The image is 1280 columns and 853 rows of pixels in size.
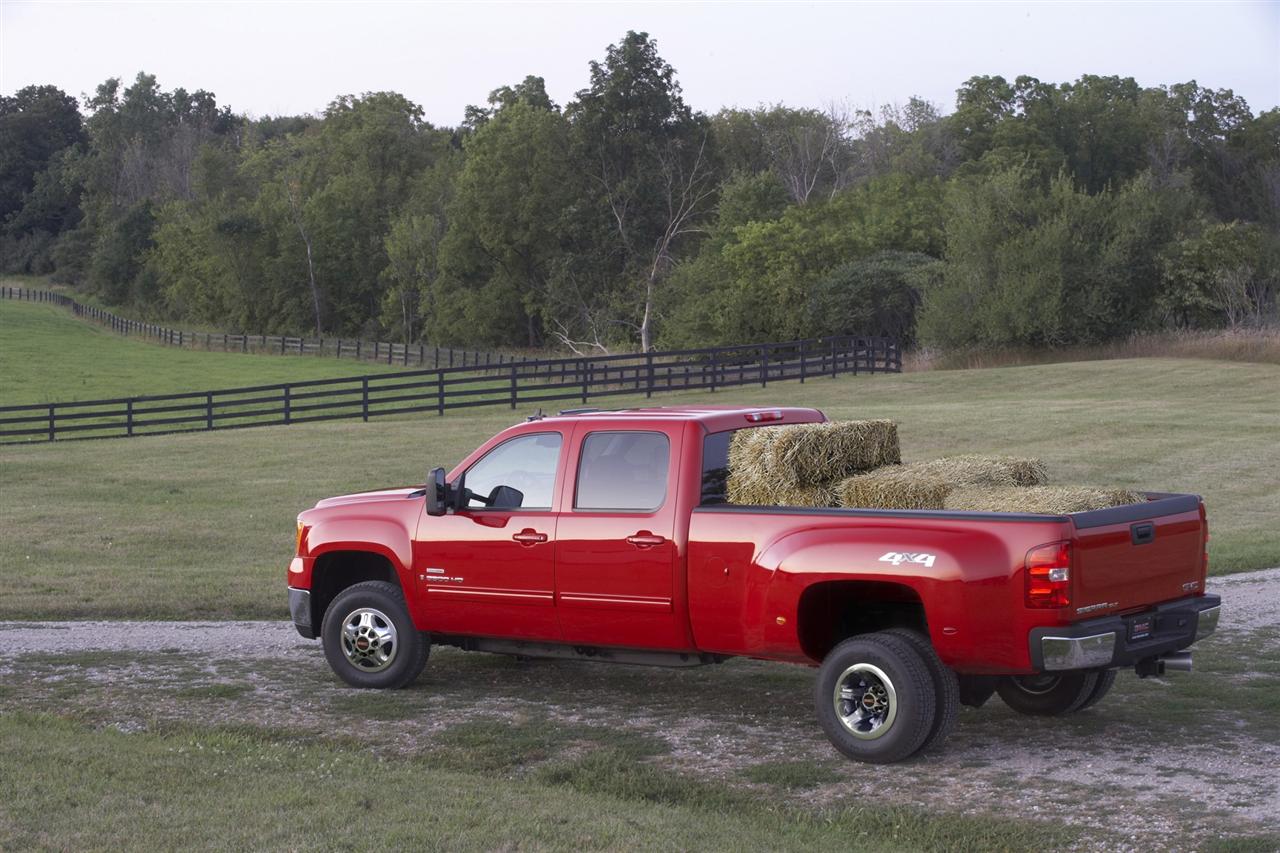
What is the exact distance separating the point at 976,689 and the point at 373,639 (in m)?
3.82

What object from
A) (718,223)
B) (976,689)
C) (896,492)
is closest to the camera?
(896,492)

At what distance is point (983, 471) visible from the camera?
8.64 metres

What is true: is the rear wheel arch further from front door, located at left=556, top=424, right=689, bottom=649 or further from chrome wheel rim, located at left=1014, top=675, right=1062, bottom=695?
chrome wheel rim, located at left=1014, top=675, right=1062, bottom=695

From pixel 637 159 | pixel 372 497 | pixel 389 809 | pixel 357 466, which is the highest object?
pixel 637 159

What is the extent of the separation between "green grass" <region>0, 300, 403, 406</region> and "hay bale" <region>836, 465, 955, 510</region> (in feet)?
146

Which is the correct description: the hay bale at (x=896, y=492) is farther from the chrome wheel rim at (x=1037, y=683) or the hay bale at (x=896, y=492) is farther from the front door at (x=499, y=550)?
the front door at (x=499, y=550)

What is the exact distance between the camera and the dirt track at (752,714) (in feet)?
22.9

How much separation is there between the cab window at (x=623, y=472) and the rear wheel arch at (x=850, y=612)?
1.07 meters

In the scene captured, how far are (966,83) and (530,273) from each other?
2887cm

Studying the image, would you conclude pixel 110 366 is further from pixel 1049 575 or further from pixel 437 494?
pixel 1049 575

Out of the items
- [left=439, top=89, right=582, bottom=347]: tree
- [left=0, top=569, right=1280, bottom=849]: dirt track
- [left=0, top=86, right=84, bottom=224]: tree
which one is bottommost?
[left=0, top=569, right=1280, bottom=849]: dirt track

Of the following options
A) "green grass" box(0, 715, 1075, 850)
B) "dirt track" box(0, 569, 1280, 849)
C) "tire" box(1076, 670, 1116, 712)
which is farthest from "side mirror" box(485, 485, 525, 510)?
"tire" box(1076, 670, 1116, 712)

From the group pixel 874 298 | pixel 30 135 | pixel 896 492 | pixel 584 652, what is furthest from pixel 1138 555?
pixel 30 135

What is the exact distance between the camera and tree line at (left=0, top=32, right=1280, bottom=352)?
53.5 metres
